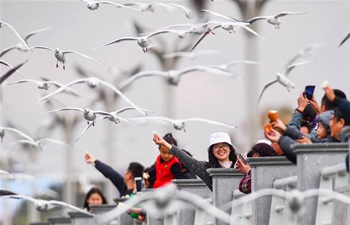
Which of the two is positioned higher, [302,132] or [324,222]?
[302,132]

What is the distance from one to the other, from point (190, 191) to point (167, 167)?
1.71 ft

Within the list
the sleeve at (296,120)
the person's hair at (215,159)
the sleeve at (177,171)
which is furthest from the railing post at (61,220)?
the sleeve at (296,120)

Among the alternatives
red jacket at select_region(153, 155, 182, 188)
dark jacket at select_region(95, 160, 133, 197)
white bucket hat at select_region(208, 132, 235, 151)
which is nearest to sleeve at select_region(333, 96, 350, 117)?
white bucket hat at select_region(208, 132, 235, 151)

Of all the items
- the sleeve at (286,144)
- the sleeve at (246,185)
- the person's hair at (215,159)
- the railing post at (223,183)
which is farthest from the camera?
the person's hair at (215,159)

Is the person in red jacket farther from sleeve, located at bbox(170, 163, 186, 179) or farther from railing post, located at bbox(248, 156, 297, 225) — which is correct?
railing post, located at bbox(248, 156, 297, 225)

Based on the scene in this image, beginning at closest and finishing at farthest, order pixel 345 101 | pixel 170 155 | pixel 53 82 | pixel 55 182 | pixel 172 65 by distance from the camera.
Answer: pixel 345 101 < pixel 170 155 < pixel 53 82 < pixel 172 65 < pixel 55 182

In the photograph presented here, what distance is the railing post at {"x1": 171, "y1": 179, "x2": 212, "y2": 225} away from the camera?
2466cm

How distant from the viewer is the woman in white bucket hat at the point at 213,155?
21786mm

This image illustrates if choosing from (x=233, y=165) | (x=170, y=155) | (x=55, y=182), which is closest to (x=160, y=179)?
(x=170, y=155)

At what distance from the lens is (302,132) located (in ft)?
69.7

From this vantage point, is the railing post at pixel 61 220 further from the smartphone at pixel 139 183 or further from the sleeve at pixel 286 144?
the sleeve at pixel 286 144

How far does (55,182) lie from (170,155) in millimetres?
102171

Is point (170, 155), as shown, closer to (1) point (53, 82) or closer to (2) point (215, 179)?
(2) point (215, 179)

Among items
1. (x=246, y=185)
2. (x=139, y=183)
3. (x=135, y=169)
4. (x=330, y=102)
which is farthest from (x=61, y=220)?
(x=330, y=102)
